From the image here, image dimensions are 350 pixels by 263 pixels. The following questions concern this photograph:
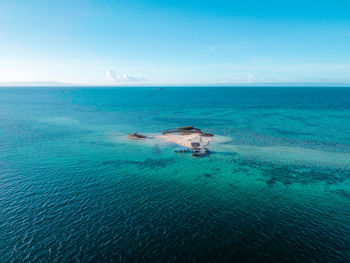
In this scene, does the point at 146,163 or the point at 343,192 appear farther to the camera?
the point at 146,163

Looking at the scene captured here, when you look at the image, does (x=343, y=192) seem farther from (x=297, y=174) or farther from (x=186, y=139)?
(x=186, y=139)

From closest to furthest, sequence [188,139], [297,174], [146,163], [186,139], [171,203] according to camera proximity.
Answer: [171,203], [297,174], [146,163], [188,139], [186,139]

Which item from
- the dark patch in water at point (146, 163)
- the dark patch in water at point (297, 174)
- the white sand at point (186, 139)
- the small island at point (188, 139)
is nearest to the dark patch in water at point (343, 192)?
the dark patch in water at point (297, 174)

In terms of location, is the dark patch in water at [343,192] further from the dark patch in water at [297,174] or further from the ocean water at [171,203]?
the dark patch in water at [297,174]

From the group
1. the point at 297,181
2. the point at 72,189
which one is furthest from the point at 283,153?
the point at 72,189

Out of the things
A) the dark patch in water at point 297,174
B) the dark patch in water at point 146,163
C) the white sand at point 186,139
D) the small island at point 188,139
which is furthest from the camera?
the white sand at point 186,139

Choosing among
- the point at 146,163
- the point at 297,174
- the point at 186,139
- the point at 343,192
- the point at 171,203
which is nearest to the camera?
the point at 171,203

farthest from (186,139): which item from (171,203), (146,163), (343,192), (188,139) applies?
(343,192)

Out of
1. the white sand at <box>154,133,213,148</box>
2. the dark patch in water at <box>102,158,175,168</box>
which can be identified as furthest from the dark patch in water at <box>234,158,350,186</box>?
the white sand at <box>154,133,213,148</box>
